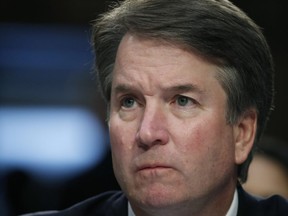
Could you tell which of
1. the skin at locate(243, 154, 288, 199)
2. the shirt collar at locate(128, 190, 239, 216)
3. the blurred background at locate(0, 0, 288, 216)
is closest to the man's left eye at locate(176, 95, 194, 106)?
the shirt collar at locate(128, 190, 239, 216)

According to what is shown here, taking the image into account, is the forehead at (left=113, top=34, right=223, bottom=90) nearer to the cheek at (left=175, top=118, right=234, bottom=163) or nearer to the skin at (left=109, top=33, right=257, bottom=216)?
the skin at (left=109, top=33, right=257, bottom=216)

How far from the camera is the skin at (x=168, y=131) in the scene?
101 inches

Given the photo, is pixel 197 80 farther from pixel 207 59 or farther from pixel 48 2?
pixel 48 2

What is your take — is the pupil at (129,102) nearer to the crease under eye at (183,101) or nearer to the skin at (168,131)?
the skin at (168,131)

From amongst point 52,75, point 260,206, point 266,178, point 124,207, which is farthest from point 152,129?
point 52,75

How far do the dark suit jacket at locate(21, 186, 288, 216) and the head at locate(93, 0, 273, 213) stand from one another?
22 centimetres

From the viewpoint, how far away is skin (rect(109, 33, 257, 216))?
2568mm

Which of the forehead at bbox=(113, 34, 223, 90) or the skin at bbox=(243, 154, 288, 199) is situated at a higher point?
the forehead at bbox=(113, 34, 223, 90)

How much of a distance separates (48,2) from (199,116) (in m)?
3.45

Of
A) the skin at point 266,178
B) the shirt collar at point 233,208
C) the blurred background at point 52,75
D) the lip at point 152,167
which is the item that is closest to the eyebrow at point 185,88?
the lip at point 152,167

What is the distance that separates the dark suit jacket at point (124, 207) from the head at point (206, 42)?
0.22 m

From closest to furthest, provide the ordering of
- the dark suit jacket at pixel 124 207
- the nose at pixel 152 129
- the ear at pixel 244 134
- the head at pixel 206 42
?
the nose at pixel 152 129
the head at pixel 206 42
the ear at pixel 244 134
the dark suit jacket at pixel 124 207

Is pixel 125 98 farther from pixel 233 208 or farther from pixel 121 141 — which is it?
pixel 233 208

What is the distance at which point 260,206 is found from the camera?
9.56 feet
